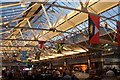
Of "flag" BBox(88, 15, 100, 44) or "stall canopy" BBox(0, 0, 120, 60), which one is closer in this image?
"flag" BBox(88, 15, 100, 44)

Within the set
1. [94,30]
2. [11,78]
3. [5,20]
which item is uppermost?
[5,20]

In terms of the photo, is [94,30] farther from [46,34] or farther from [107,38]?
[46,34]

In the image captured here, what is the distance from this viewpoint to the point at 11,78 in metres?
13.3

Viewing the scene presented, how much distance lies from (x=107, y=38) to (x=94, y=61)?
686 centimetres

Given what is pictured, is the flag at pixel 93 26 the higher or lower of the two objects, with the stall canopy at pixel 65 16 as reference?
lower

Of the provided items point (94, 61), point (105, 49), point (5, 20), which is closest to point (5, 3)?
point (5, 20)

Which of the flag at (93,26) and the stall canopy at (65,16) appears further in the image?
the stall canopy at (65,16)

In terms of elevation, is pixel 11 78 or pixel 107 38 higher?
pixel 107 38

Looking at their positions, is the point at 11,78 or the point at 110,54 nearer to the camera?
the point at 11,78

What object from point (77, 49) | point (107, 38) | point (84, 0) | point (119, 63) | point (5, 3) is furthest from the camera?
point (77, 49)

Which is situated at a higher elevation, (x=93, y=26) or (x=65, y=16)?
(x=65, y=16)

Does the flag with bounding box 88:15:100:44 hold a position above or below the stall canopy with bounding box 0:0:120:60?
below

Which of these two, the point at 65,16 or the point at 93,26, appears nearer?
the point at 93,26

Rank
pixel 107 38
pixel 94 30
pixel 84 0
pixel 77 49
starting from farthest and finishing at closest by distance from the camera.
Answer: pixel 77 49, pixel 107 38, pixel 84 0, pixel 94 30
